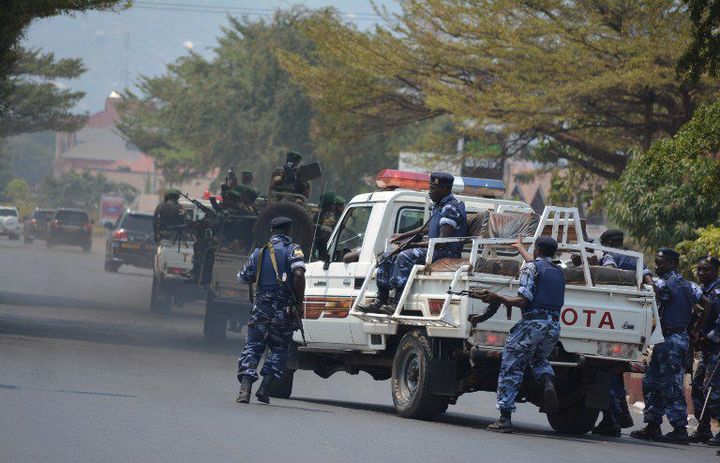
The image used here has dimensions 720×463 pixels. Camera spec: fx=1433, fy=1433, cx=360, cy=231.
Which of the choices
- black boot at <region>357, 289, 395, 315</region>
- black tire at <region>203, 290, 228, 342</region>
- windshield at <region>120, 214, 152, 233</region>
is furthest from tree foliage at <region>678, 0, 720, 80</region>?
windshield at <region>120, 214, 152, 233</region>

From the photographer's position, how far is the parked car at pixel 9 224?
72.2 meters

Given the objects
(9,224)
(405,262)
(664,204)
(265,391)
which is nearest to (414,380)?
(405,262)

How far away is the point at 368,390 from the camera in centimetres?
1752

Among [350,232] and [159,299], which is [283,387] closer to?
Answer: [350,232]

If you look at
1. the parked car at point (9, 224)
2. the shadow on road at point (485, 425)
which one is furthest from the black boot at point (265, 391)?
the parked car at point (9, 224)

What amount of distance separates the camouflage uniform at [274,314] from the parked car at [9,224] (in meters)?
60.6

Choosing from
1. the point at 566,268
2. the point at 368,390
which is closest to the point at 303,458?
the point at 566,268

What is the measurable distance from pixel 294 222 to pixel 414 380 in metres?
7.54

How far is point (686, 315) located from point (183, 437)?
5260mm

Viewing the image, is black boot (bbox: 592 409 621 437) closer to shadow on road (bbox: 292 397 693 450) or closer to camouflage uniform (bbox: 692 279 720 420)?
shadow on road (bbox: 292 397 693 450)

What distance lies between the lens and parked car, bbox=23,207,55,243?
221ft

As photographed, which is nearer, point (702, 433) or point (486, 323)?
point (486, 323)

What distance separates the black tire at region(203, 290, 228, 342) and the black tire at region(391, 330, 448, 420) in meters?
10.5

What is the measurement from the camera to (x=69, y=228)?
6116cm
